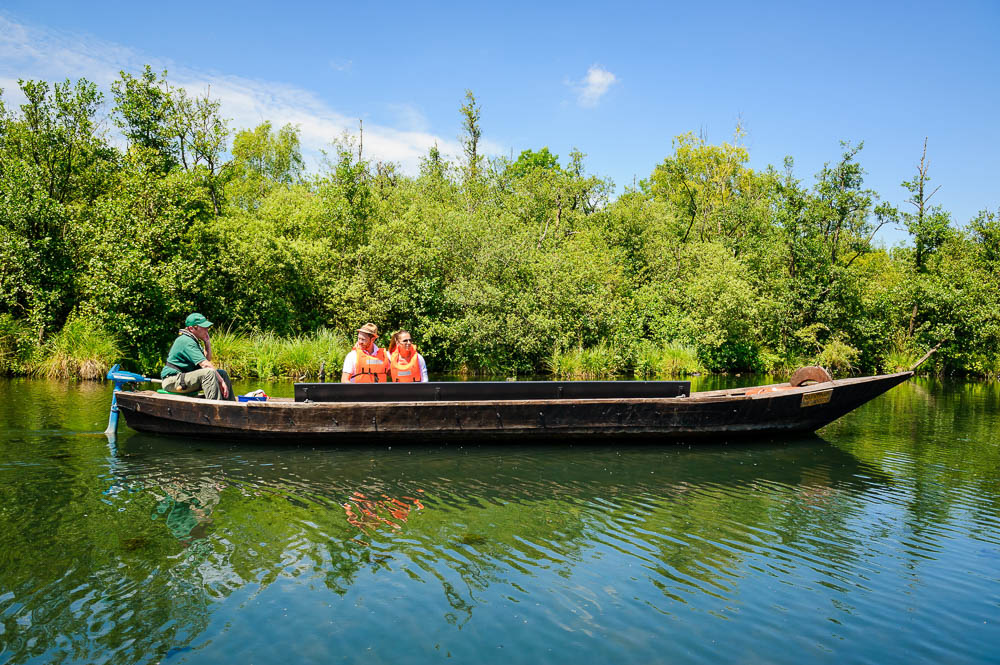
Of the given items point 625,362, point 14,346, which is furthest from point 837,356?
point 14,346

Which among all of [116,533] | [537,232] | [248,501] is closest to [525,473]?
[248,501]

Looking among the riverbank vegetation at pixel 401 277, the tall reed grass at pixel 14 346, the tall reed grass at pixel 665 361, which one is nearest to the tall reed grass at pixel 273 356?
the riverbank vegetation at pixel 401 277

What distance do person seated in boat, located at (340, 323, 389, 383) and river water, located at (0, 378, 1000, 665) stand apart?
5.18ft

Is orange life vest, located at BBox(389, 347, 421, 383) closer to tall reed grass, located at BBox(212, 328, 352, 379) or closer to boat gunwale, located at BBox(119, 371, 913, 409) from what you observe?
boat gunwale, located at BBox(119, 371, 913, 409)

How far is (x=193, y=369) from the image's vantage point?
33.0 feet

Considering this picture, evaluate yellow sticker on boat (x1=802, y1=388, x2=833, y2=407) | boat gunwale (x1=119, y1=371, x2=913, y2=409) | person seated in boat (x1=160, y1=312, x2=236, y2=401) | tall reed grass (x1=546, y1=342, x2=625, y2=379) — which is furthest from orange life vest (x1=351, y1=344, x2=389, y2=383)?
tall reed grass (x1=546, y1=342, x2=625, y2=379)

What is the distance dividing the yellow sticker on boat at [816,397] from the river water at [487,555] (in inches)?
40.1

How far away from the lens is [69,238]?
1984 centimetres

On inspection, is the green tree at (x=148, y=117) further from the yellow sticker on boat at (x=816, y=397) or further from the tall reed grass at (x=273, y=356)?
the yellow sticker on boat at (x=816, y=397)

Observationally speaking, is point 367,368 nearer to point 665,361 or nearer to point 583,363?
point 583,363

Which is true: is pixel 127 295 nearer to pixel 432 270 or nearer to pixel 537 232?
pixel 432 270

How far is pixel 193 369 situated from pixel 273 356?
9.62 meters

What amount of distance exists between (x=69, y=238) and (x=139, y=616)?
64.4ft

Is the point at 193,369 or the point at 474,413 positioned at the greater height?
the point at 193,369
